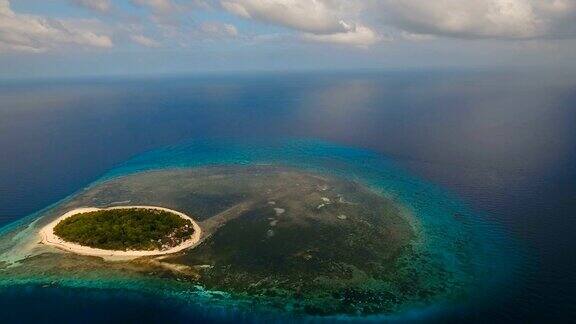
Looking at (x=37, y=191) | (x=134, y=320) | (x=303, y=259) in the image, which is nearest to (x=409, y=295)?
(x=303, y=259)

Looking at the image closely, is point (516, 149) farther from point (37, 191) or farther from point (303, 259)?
point (37, 191)

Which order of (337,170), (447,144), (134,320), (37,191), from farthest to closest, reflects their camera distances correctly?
(447,144)
(337,170)
(37,191)
(134,320)

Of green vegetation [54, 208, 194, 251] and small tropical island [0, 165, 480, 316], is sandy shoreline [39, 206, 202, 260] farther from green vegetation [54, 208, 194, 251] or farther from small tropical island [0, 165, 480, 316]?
green vegetation [54, 208, 194, 251]

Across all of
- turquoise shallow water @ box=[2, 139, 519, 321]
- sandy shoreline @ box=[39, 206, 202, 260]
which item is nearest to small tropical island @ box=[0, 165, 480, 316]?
sandy shoreline @ box=[39, 206, 202, 260]

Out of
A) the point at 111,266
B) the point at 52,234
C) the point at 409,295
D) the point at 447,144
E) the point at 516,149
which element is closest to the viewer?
the point at 409,295

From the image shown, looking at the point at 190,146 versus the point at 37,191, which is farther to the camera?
the point at 190,146

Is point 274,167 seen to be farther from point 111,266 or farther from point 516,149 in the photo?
point 516,149
